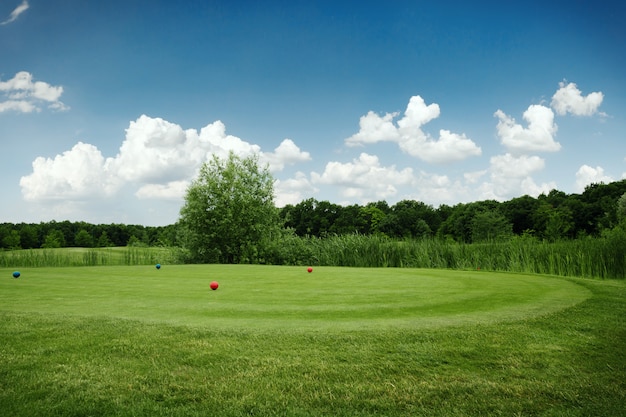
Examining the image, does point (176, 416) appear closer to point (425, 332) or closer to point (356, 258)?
point (425, 332)

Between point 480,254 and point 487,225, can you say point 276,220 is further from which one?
point 487,225

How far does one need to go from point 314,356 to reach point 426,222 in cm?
7828

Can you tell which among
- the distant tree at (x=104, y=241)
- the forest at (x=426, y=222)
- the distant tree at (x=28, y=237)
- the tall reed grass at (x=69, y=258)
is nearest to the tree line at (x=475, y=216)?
the forest at (x=426, y=222)

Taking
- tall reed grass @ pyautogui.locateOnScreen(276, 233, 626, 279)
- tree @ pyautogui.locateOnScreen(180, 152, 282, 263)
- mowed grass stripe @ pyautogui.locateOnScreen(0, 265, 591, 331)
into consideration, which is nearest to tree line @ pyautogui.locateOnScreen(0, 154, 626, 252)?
tree @ pyautogui.locateOnScreen(180, 152, 282, 263)

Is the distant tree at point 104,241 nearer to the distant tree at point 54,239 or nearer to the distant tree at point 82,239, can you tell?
the distant tree at point 82,239

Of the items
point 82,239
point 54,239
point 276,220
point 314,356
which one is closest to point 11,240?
point 54,239

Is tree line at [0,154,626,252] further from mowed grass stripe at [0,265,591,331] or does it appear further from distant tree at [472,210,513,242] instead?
mowed grass stripe at [0,265,591,331]

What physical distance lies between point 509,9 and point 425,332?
1751cm

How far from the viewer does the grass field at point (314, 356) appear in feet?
9.18

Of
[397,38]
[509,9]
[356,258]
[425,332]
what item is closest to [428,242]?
[356,258]

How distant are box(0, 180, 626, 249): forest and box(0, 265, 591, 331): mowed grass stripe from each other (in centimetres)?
1810

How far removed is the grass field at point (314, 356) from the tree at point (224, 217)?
17222mm

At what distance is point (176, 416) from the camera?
8.57 feet

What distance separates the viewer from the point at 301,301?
20.4 feet
